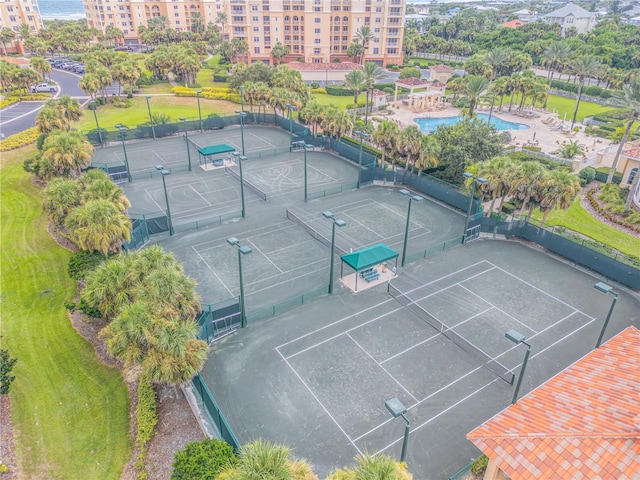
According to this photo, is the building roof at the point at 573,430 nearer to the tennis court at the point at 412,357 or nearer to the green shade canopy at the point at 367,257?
the tennis court at the point at 412,357

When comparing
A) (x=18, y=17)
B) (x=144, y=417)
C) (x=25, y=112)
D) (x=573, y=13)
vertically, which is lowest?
(x=144, y=417)

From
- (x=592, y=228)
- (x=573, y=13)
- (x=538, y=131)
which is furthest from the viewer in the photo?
(x=573, y=13)

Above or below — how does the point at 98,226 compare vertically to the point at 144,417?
above

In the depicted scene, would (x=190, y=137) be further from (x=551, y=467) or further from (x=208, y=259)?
(x=551, y=467)

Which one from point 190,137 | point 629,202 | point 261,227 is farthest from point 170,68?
point 629,202

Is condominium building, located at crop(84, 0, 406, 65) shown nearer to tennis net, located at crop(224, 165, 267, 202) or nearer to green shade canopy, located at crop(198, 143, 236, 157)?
green shade canopy, located at crop(198, 143, 236, 157)

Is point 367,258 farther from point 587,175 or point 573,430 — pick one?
point 587,175

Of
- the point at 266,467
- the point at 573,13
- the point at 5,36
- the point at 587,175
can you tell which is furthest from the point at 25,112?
the point at 573,13
